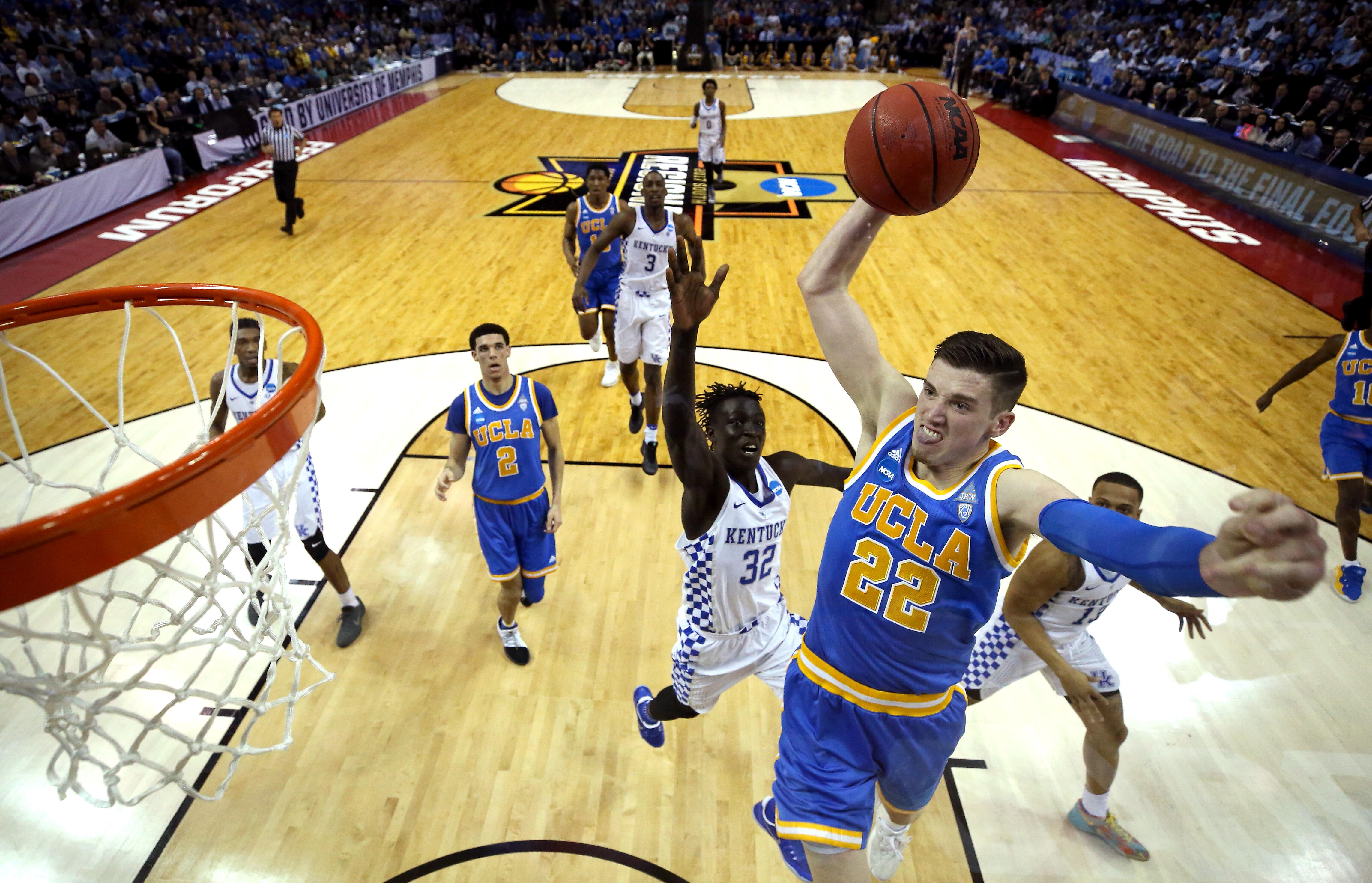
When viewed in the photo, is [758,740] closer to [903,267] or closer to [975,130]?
[975,130]

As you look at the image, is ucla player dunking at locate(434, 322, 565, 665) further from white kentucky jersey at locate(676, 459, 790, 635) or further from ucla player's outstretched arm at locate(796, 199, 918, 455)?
ucla player's outstretched arm at locate(796, 199, 918, 455)

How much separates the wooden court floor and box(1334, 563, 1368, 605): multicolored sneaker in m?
0.13

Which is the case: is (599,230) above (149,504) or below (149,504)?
below

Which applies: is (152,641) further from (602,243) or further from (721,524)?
(602,243)

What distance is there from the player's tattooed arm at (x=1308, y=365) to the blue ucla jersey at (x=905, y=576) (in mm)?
4377

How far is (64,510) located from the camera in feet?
5.41

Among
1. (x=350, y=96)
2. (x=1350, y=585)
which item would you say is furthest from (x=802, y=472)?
(x=350, y=96)

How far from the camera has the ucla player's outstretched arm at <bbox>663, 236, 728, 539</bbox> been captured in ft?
7.43

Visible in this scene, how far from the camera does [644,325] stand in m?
5.69

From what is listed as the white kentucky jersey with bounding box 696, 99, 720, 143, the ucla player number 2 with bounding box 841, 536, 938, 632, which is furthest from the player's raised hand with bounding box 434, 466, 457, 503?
the white kentucky jersey with bounding box 696, 99, 720, 143

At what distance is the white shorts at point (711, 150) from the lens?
1193 centimetres

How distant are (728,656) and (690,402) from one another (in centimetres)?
118

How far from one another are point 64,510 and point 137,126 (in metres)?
13.9

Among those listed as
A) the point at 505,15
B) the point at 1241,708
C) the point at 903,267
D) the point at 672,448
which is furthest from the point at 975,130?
the point at 505,15
